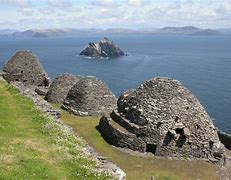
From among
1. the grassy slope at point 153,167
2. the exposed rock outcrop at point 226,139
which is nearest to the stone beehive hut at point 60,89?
the grassy slope at point 153,167

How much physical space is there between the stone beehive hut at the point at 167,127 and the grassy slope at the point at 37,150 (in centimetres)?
753

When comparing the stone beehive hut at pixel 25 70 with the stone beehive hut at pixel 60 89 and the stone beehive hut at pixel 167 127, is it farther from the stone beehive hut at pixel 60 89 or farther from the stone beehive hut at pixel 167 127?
the stone beehive hut at pixel 167 127

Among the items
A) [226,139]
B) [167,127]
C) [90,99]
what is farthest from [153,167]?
[90,99]

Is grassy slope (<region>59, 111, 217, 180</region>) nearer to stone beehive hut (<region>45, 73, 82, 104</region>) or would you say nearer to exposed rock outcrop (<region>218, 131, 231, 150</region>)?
exposed rock outcrop (<region>218, 131, 231, 150</region>)

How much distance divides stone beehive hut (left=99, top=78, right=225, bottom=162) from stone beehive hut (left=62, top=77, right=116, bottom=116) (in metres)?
7.48

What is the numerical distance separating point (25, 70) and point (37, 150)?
102ft

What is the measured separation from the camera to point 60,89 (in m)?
44.9

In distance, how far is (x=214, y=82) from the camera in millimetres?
118750

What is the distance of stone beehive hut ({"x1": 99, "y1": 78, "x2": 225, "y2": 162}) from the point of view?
102 feet

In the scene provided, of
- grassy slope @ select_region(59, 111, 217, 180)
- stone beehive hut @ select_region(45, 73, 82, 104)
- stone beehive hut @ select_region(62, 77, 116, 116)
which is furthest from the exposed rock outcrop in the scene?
stone beehive hut @ select_region(45, 73, 82, 104)

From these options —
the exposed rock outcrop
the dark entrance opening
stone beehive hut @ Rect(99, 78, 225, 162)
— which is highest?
stone beehive hut @ Rect(99, 78, 225, 162)

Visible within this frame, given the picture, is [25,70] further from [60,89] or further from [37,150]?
[37,150]

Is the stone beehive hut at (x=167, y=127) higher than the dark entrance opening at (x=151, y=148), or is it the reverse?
the stone beehive hut at (x=167, y=127)

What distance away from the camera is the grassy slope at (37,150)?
59.5ft
